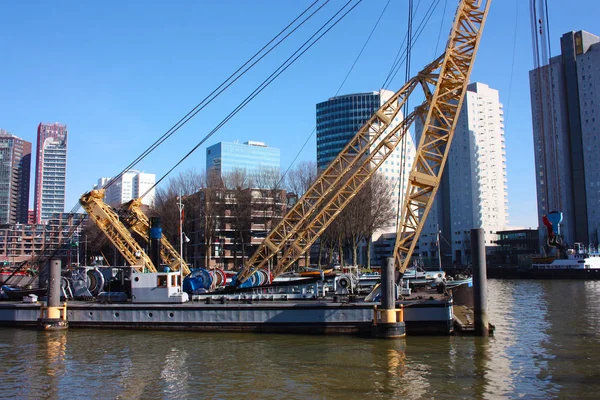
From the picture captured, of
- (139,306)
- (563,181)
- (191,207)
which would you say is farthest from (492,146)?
(139,306)

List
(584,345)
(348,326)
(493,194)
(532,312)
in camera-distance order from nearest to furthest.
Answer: (584,345) → (348,326) → (532,312) → (493,194)

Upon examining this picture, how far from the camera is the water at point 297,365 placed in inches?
711

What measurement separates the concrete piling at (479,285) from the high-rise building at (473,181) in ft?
421

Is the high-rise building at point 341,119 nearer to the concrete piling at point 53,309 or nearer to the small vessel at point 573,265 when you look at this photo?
the small vessel at point 573,265

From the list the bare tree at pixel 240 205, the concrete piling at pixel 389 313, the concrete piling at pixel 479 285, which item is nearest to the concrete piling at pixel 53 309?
the concrete piling at pixel 389 313

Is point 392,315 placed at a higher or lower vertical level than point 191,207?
lower

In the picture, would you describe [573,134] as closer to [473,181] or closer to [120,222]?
[473,181]

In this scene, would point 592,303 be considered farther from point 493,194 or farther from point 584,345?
point 493,194

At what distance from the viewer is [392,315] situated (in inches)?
1035

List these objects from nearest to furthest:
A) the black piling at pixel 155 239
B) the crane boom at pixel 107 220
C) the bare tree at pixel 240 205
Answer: the black piling at pixel 155 239 < the crane boom at pixel 107 220 < the bare tree at pixel 240 205

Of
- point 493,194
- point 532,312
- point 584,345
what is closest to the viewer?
point 584,345

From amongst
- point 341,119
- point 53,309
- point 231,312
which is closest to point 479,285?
point 231,312

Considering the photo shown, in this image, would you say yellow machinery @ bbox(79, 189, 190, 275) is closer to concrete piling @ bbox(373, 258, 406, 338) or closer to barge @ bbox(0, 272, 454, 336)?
barge @ bbox(0, 272, 454, 336)

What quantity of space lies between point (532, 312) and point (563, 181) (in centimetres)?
11225
